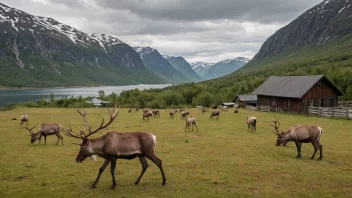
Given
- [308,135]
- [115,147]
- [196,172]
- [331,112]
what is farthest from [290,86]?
[115,147]

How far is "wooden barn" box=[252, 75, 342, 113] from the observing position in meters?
52.4

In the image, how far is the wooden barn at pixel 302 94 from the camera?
172 ft

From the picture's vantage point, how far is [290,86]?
57000 millimetres

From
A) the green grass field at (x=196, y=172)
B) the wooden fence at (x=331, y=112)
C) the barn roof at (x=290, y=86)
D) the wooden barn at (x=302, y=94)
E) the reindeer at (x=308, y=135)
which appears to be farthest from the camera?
the barn roof at (x=290, y=86)

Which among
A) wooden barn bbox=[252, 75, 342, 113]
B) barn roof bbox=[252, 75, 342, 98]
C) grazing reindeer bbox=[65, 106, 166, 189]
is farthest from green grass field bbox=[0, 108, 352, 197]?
barn roof bbox=[252, 75, 342, 98]

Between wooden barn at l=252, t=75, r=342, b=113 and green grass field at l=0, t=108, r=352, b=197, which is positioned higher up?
wooden barn at l=252, t=75, r=342, b=113

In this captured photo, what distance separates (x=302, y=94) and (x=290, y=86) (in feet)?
19.2

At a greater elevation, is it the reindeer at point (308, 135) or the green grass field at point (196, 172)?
the reindeer at point (308, 135)

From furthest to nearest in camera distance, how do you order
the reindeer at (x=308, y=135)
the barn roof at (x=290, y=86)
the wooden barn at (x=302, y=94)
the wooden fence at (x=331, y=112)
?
the barn roof at (x=290, y=86) → the wooden barn at (x=302, y=94) → the wooden fence at (x=331, y=112) → the reindeer at (x=308, y=135)

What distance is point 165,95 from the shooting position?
111 meters

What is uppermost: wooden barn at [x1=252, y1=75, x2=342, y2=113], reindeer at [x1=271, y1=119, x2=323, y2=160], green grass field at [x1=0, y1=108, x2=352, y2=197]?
wooden barn at [x1=252, y1=75, x2=342, y2=113]

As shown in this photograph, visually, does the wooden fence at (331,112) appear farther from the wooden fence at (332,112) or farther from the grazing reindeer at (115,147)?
the grazing reindeer at (115,147)

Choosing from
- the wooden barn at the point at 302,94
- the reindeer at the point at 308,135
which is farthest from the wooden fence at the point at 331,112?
the reindeer at the point at 308,135

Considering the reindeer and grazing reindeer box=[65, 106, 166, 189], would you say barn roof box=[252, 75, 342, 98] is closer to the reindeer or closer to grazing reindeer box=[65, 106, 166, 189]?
the reindeer
